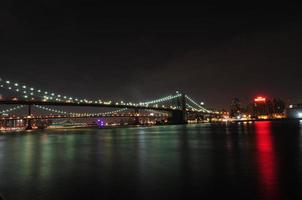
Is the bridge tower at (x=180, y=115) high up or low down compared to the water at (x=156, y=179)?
up

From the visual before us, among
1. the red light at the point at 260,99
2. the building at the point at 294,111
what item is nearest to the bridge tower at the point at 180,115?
the building at the point at 294,111

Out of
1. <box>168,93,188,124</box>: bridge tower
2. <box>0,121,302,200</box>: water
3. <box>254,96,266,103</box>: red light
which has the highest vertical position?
<box>254,96,266,103</box>: red light

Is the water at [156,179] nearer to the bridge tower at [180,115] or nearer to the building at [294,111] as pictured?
the bridge tower at [180,115]

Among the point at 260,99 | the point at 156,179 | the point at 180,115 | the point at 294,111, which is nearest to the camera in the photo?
the point at 156,179

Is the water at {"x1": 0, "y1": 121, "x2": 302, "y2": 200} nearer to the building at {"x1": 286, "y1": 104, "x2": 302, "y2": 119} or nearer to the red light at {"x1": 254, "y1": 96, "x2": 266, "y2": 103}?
the building at {"x1": 286, "y1": 104, "x2": 302, "y2": 119}

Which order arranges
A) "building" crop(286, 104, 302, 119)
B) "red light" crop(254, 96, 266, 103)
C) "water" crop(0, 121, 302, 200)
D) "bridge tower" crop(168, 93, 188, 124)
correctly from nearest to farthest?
"water" crop(0, 121, 302, 200)
"bridge tower" crop(168, 93, 188, 124)
"building" crop(286, 104, 302, 119)
"red light" crop(254, 96, 266, 103)

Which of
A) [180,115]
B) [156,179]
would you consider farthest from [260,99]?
[156,179]

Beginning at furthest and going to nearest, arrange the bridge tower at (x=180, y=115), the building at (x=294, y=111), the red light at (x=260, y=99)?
the red light at (x=260, y=99)
the building at (x=294, y=111)
the bridge tower at (x=180, y=115)

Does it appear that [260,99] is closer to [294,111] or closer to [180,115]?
[294,111]

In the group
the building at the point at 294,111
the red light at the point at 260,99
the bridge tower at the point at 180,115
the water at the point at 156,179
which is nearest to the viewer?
the water at the point at 156,179

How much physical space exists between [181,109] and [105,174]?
84.8m

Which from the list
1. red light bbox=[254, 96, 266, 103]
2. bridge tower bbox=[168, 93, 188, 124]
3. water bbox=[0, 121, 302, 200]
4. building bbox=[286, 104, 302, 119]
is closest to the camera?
water bbox=[0, 121, 302, 200]

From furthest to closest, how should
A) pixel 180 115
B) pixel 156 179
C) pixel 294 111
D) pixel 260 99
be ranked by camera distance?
1. pixel 260 99
2. pixel 294 111
3. pixel 180 115
4. pixel 156 179

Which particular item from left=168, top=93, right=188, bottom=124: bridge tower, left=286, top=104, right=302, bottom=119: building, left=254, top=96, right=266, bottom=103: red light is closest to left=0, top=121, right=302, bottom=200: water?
left=168, top=93, right=188, bottom=124: bridge tower
